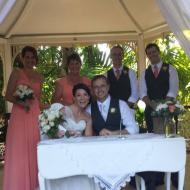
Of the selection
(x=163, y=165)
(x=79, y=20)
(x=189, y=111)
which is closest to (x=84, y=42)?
(x=79, y=20)

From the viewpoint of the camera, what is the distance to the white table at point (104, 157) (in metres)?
3.47

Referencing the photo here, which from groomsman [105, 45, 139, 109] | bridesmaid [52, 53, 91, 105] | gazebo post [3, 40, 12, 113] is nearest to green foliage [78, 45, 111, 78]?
gazebo post [3, 40, 12, 113]

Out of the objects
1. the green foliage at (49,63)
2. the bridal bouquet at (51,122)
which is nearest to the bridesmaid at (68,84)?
the bridal bouquet at (51,122)

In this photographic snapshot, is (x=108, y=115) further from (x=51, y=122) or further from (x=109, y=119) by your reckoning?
(x=51, y=122)

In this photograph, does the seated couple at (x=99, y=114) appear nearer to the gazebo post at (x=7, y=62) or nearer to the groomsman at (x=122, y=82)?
the groomsman at (x=122, y=82)

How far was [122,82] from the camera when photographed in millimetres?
5215

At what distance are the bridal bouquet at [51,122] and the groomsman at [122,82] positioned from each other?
1.56 meters

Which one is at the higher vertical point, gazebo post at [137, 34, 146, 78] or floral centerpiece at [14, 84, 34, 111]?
gazebo post at [137, 34, 146, 78]

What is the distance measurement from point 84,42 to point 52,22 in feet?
2.33

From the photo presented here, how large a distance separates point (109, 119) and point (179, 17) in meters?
1.13

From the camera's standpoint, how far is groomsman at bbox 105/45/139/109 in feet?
17.1

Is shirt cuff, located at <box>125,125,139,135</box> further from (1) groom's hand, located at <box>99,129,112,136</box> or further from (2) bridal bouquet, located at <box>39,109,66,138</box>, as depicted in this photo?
(2) bridal bouquet, located at <box>39,109,66,138</box>

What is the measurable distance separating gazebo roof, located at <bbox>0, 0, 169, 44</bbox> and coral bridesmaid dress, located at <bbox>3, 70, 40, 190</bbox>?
273cm

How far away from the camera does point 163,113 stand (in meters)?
3.67
